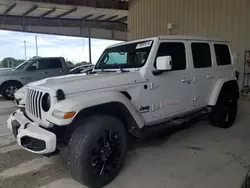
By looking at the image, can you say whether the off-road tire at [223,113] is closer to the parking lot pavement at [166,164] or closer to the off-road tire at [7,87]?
the parking lot pavement at [166,164]

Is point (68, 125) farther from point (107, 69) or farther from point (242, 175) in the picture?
point (242, 175)

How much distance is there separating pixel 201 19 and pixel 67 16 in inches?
328

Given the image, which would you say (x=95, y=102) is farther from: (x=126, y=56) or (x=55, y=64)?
(x=55, y=64)

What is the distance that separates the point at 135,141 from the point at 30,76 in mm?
6348

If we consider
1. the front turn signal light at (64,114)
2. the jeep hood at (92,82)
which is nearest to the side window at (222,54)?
the jeep hood at (92,82)

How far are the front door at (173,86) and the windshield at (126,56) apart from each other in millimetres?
210

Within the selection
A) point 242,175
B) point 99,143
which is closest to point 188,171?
A: point 242,175

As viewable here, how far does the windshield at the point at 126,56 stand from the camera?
10.6 ft

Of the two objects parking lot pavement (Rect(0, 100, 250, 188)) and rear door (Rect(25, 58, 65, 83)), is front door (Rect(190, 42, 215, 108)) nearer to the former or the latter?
parking lot pavement (Rect(0, 100, 250, 188))

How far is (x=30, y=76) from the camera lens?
8.89 m

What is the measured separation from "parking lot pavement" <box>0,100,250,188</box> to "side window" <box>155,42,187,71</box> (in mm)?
1278

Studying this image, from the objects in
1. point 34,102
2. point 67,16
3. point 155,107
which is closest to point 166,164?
point 155,107

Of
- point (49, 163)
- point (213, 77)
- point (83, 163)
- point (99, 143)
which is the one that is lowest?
point (49, 163)

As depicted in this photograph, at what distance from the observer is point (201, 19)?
9.19m
